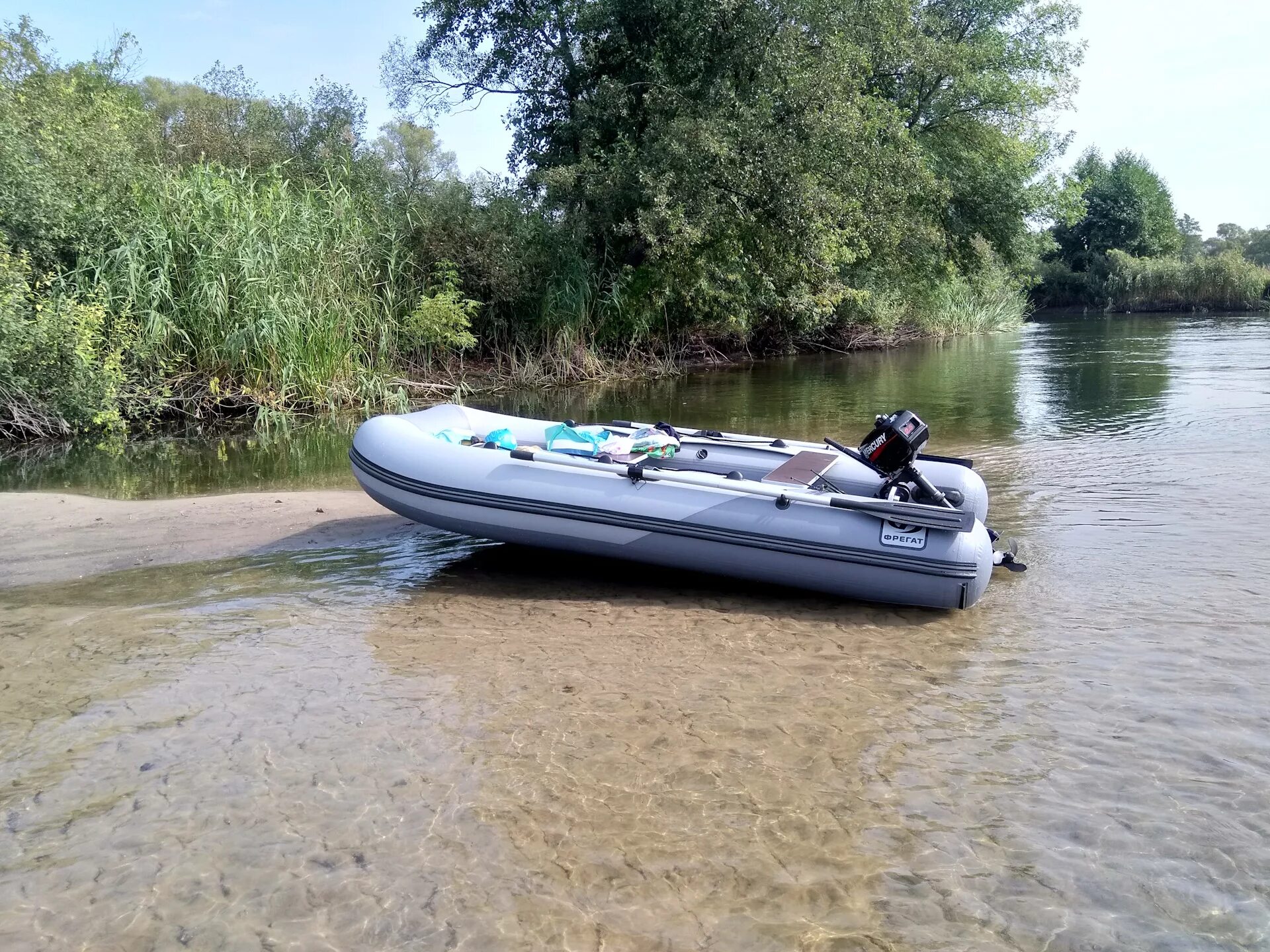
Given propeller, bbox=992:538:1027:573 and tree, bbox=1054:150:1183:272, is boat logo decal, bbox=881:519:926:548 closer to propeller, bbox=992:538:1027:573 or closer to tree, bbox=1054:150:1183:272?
propeller, bbox=992:538:1027:573

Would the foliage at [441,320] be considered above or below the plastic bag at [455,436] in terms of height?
above

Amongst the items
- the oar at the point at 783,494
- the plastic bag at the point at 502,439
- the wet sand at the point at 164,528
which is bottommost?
the wet sand at the point at 164,528

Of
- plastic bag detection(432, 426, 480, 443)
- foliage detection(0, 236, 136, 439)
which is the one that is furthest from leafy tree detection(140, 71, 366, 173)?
plastic bag detection(432, 426, 480, 443)

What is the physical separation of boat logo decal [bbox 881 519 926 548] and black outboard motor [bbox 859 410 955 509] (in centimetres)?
26

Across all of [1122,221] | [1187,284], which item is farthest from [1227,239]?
[1187,284]

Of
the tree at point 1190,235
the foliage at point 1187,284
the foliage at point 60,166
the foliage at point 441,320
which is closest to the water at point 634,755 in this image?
the foliage at point 60,166

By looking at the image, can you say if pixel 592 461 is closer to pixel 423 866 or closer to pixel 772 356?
pixel 423 866

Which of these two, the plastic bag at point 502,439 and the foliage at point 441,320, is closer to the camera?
the plastic bag at point 502,439

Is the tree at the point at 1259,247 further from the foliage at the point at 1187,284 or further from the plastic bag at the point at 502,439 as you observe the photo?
the plastic bag at the point at 502,439

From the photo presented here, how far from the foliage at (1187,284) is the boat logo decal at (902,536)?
30.9 metres

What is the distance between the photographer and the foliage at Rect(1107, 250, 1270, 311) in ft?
95.5

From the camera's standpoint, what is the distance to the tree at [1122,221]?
125ft

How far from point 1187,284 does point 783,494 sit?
32231 millimetres

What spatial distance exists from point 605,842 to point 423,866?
0.49 meters
